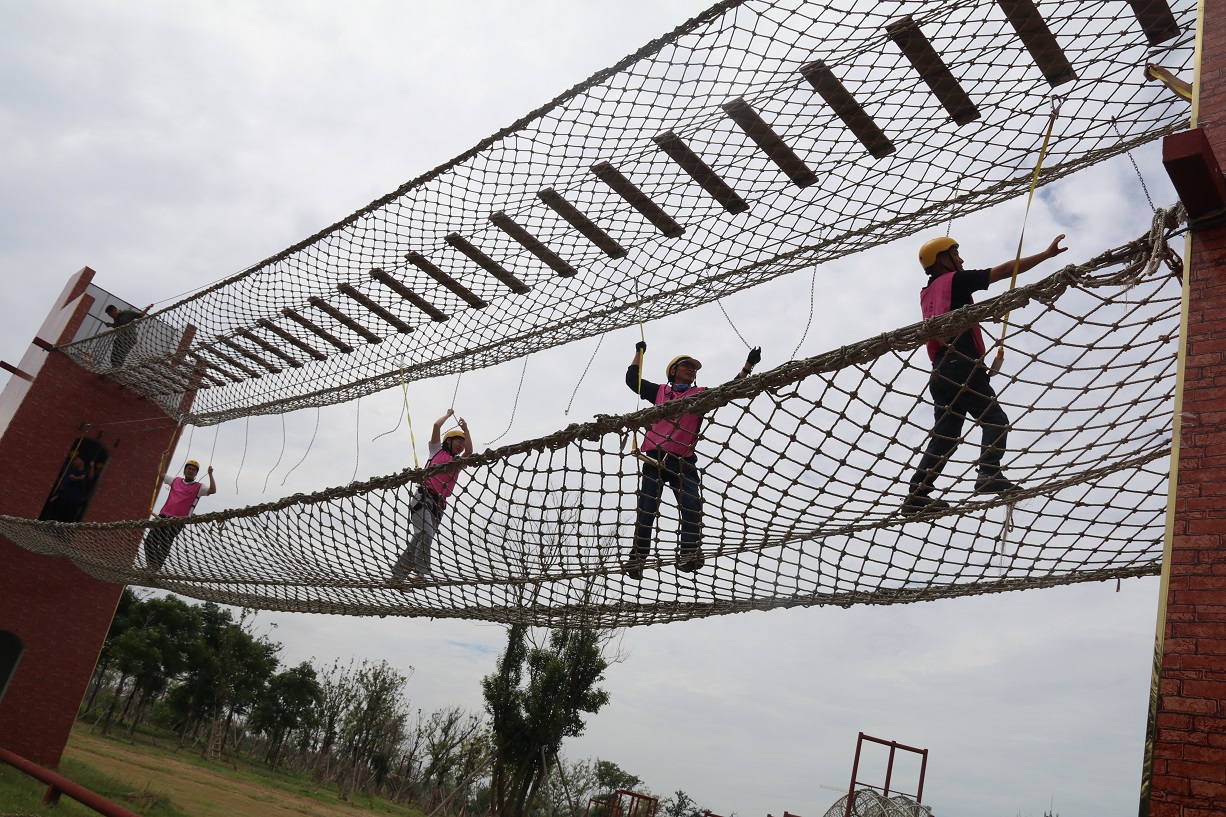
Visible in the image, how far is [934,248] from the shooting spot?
138 inches

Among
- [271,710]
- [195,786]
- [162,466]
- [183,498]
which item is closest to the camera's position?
[183,498]

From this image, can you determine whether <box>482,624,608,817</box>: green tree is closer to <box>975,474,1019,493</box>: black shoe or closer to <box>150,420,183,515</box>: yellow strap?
<box>150,420,183,515</box>: yellow strap

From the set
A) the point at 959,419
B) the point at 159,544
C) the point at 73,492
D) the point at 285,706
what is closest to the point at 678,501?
the point at 959,419

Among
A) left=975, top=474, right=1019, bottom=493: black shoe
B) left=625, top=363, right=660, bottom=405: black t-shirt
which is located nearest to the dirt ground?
left=625, top=363, right=660, bottom=405: black t-shirt

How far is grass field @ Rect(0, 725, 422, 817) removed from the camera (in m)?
8.22

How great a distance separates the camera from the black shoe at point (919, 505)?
3.02 m

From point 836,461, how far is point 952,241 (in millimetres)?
1249

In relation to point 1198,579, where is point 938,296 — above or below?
above

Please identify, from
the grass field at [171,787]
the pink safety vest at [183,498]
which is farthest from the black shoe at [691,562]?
the pink safety vest at [183,498]

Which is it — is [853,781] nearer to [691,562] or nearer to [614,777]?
[691,562]

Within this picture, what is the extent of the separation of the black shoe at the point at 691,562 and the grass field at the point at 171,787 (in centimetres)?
468

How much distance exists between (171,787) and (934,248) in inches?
524

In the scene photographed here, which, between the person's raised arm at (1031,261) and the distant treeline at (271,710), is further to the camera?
the distant treeline at (271,710)

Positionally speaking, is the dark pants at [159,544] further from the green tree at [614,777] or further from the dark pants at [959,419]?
the green tree at [614,777]
